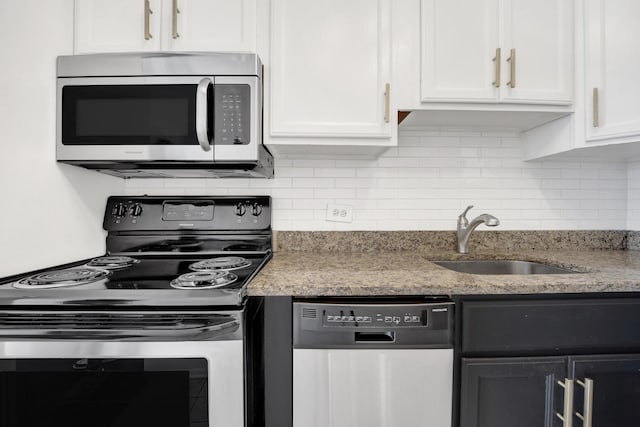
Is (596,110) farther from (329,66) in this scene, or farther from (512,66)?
(329,66)

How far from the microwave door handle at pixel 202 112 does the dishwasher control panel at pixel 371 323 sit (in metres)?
0.72

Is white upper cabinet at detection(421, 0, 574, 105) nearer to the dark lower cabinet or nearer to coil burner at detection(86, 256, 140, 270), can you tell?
the dark lower cabinet

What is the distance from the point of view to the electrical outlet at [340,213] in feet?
5.71

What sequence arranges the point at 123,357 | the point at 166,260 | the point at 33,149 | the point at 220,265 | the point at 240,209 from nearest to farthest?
the point at 123,357, the point at 33,149, the point at 220,265, the point at 166,260, the point at 240,209

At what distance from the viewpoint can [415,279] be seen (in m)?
1.10

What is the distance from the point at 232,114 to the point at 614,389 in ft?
5.39

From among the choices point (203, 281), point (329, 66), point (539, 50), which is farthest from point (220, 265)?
point (539, 50)

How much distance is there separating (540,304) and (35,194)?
181cm

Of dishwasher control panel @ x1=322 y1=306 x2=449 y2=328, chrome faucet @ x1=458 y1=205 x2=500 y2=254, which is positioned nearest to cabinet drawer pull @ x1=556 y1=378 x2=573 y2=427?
dishwasher control panel @ x1=322 y1=306 x2=449 y2=328

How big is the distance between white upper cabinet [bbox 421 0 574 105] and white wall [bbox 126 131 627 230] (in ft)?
1.22

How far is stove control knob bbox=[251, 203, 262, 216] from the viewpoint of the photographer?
163 centimetres

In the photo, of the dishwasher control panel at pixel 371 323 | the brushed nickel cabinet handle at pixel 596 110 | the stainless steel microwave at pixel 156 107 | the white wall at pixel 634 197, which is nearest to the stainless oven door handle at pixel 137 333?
the dishwasher control panel at pixel 371 323

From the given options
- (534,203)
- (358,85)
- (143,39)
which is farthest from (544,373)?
(143,39)

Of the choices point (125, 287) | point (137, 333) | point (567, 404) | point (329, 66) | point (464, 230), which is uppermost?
point (329, 66)
